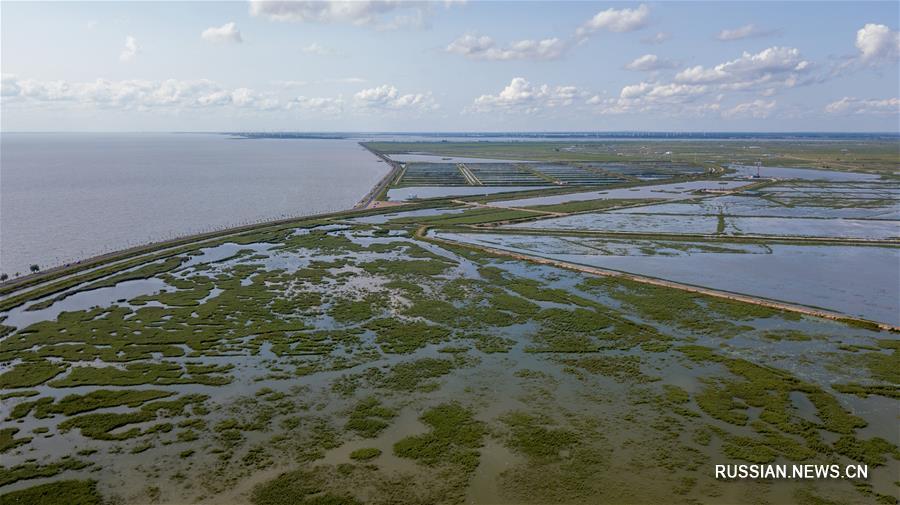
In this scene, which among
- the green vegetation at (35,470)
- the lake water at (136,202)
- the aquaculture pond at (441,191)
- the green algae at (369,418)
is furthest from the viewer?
the aquaculture pond at (441,191)

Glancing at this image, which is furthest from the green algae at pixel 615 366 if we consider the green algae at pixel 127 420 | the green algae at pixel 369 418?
the green algae at pixel 127 420

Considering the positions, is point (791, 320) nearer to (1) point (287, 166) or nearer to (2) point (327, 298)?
(2) point (327, 298)

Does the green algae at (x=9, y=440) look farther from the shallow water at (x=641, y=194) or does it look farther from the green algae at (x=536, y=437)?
the shallow water at (x=641, y=194)

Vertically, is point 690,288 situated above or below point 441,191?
below

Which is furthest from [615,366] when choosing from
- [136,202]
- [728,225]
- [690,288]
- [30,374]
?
[136,202]

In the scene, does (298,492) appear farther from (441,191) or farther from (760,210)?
(441,191)

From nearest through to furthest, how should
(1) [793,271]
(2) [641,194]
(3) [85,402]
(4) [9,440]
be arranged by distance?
(4) [9,440]
(3) [85,402]
(1) [793,271]
(2) [641,194]

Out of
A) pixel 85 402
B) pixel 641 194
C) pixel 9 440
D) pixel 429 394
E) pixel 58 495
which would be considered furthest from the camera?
pixel 641 194

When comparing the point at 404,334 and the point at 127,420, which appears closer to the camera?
the point at 127,420

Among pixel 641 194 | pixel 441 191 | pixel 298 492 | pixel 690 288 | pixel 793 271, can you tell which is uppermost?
pixel 641 194
